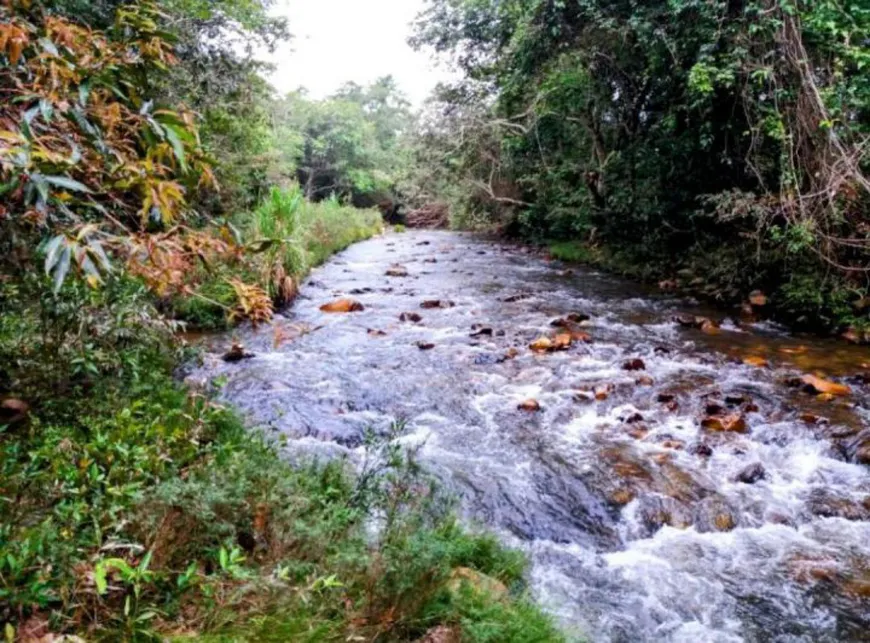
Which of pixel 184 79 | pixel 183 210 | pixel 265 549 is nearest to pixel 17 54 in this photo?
pixel 183 210

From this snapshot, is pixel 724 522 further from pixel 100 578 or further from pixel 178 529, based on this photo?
pixel 100 578

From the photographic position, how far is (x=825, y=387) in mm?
5484

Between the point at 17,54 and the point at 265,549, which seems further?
the point at 265,549

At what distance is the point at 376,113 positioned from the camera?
147 ft

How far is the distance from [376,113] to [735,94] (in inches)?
1576

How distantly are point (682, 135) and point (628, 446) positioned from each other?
26.5 ft

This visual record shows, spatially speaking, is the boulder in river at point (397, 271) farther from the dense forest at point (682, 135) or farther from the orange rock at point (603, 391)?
the orange rock at point (603, 391)

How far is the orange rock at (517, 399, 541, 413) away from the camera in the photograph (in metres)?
5.14

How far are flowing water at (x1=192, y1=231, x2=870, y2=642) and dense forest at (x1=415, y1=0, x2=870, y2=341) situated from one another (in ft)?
5.18

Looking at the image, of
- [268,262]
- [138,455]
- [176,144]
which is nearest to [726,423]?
[138,455]

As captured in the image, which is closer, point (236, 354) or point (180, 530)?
point (180, 530)

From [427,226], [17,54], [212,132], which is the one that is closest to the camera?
[17,54]

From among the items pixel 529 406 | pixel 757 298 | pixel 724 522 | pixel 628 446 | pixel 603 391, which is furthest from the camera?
pixel 757 298

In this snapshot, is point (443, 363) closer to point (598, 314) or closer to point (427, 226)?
point (598, 314)
